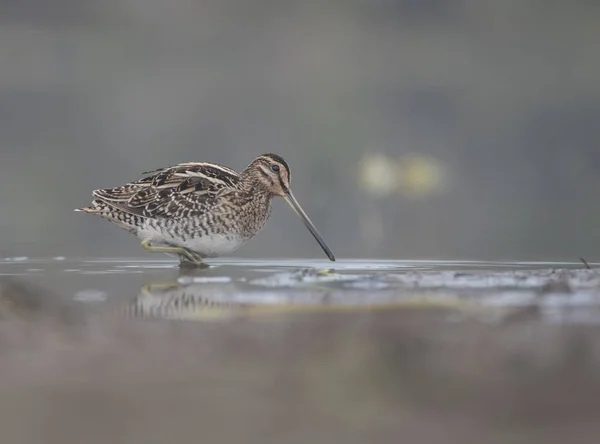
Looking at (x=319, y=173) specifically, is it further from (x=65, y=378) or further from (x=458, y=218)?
(x=65, y=378)

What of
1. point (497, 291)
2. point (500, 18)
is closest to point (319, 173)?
point (500, 18)

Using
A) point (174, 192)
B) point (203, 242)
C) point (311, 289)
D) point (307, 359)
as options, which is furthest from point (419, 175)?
point (307, 359)

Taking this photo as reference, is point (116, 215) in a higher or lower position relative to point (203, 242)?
higher

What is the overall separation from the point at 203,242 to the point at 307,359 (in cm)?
349

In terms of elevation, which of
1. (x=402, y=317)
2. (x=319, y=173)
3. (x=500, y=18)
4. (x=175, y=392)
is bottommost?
(x=175, y=392)

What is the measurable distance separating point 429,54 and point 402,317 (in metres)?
11.5

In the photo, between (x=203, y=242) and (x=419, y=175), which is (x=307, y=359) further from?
(x=419, y=175)

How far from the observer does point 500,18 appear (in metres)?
17.3

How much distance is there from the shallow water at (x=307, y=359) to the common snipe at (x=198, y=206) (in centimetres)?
124

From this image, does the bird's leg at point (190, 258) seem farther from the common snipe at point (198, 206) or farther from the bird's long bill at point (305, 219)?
the bird's long bill at point (305, 219)

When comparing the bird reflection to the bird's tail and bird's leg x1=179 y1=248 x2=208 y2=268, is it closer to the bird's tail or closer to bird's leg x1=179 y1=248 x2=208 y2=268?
bird's leg x1=179 y1=248 x2=208 y2=268

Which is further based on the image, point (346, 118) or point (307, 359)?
point (346, 118)

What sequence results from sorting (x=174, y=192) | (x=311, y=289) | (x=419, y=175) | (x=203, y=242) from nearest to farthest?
(x=311, y=289) < (x=203, y=242) < (x=174, y=192) < (x=419, y=175)

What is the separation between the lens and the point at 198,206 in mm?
7629
